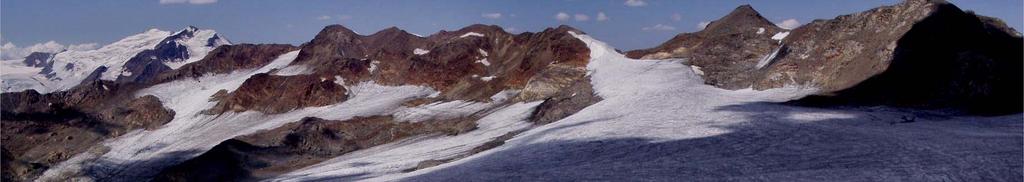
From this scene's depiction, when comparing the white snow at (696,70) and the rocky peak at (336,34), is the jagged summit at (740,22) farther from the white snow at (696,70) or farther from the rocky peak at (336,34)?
the rocky peak at (336,34)

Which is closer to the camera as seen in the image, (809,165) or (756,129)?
(809,165)

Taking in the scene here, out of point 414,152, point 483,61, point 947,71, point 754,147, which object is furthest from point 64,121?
point 947,71

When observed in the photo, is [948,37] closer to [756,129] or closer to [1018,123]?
[1018,123]

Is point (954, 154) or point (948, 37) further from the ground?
point (948, 37)

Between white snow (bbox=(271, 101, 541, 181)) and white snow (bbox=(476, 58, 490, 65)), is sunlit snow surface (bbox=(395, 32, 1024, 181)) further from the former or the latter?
white snow (bbox=(476, 58, 490, 65))

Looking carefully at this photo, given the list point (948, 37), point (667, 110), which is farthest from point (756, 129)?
point (948, 37)

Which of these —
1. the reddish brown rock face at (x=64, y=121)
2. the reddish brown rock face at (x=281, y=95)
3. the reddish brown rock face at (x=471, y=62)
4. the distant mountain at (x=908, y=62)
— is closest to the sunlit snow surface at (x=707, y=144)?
the distant mountain at (x=908, y=62)

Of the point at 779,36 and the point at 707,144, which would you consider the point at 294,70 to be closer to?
the point at 779,36
